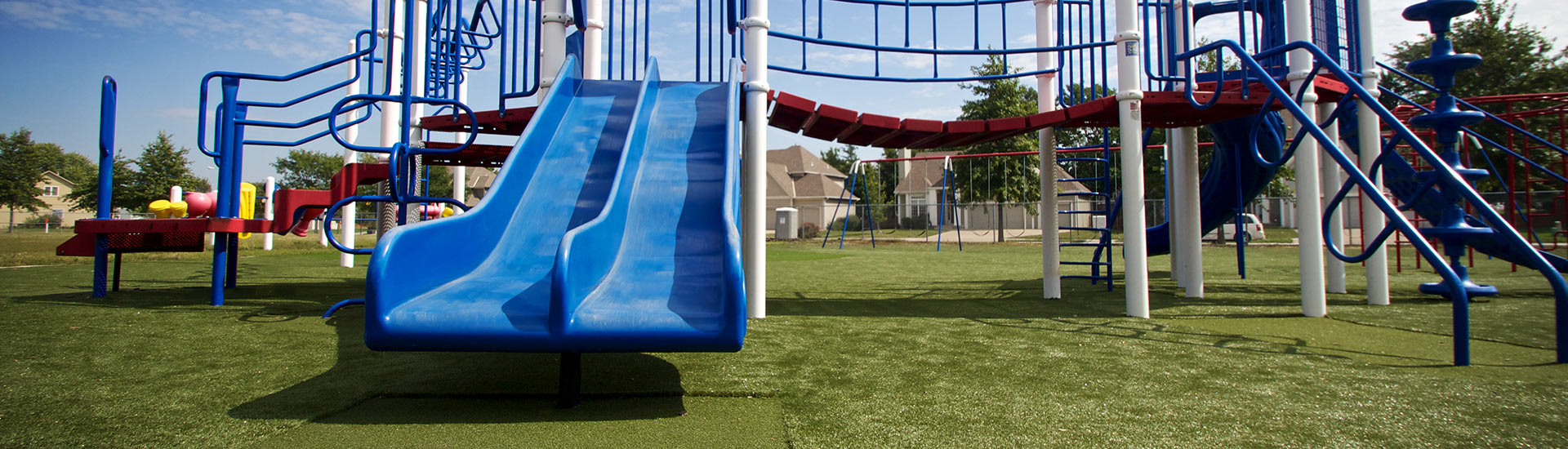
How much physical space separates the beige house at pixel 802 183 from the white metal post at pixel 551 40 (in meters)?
42.5

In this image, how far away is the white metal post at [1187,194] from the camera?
704cm

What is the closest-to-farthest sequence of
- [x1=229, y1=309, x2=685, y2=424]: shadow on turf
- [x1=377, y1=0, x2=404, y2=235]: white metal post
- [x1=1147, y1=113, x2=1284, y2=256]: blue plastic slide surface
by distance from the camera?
[x1=229, y1=309, x2=685, y2=424]: shadow on turf < [x1=1147, y1=113, x2=1284, y2=256]: blue plastic slide surface < [x1=377, y1=0, x2=404, y2=235]: white metal post

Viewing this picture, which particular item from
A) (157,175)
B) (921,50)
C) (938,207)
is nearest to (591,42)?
(921,50)

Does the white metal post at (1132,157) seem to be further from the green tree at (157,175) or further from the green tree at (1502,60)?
the green tree at (157,175)

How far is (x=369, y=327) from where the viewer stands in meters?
2.55

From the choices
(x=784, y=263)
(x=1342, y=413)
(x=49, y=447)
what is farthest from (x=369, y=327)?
(x=784, y=263)

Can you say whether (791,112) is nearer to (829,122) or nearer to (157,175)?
(829,122)

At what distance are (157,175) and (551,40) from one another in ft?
130

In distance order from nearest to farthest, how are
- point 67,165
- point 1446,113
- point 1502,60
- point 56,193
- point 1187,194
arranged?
point 1446,113, point 1187,194, point 1502,60, point 56,193, point 67,165

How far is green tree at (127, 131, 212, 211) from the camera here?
34.0 metres

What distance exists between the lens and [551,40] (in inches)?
241

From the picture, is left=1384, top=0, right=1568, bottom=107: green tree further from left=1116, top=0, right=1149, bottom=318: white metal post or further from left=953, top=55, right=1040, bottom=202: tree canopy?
left=1116, top=0, right=1149, bottom=318: white metal post

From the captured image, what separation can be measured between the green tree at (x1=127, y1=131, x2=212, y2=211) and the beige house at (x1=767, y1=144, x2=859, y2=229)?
31768 millimetres

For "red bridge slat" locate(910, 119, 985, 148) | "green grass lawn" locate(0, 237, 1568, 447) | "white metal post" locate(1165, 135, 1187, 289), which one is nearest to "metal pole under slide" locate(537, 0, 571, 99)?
"green grass lawn" locate(0, 237, 1568, 447)
